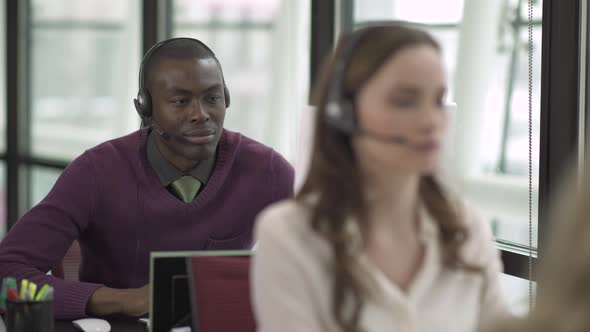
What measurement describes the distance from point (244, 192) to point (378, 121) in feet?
3.49

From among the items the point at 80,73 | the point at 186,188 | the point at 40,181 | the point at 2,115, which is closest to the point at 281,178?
the point at 186,188

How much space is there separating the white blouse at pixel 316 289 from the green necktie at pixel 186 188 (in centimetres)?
99

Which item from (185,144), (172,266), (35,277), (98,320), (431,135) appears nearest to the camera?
(431,135)

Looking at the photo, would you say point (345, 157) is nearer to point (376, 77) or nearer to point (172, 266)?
point (376, 77)

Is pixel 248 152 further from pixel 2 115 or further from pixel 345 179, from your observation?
pixel 2 115

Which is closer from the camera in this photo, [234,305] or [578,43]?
[234,305]

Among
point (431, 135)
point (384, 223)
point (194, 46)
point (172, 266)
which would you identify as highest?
point (194, 46)

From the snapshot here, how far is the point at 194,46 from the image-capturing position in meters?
1.93

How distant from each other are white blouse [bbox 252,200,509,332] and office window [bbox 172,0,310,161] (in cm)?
220

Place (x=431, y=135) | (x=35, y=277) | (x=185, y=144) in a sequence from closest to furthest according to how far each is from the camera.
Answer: (x=431, y=135)
(x=35, y=277)
(x=185, y=144)

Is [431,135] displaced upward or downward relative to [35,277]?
upward

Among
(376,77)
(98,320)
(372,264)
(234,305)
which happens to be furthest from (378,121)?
(98,320)

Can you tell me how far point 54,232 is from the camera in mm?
1856

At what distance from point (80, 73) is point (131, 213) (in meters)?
2.82
